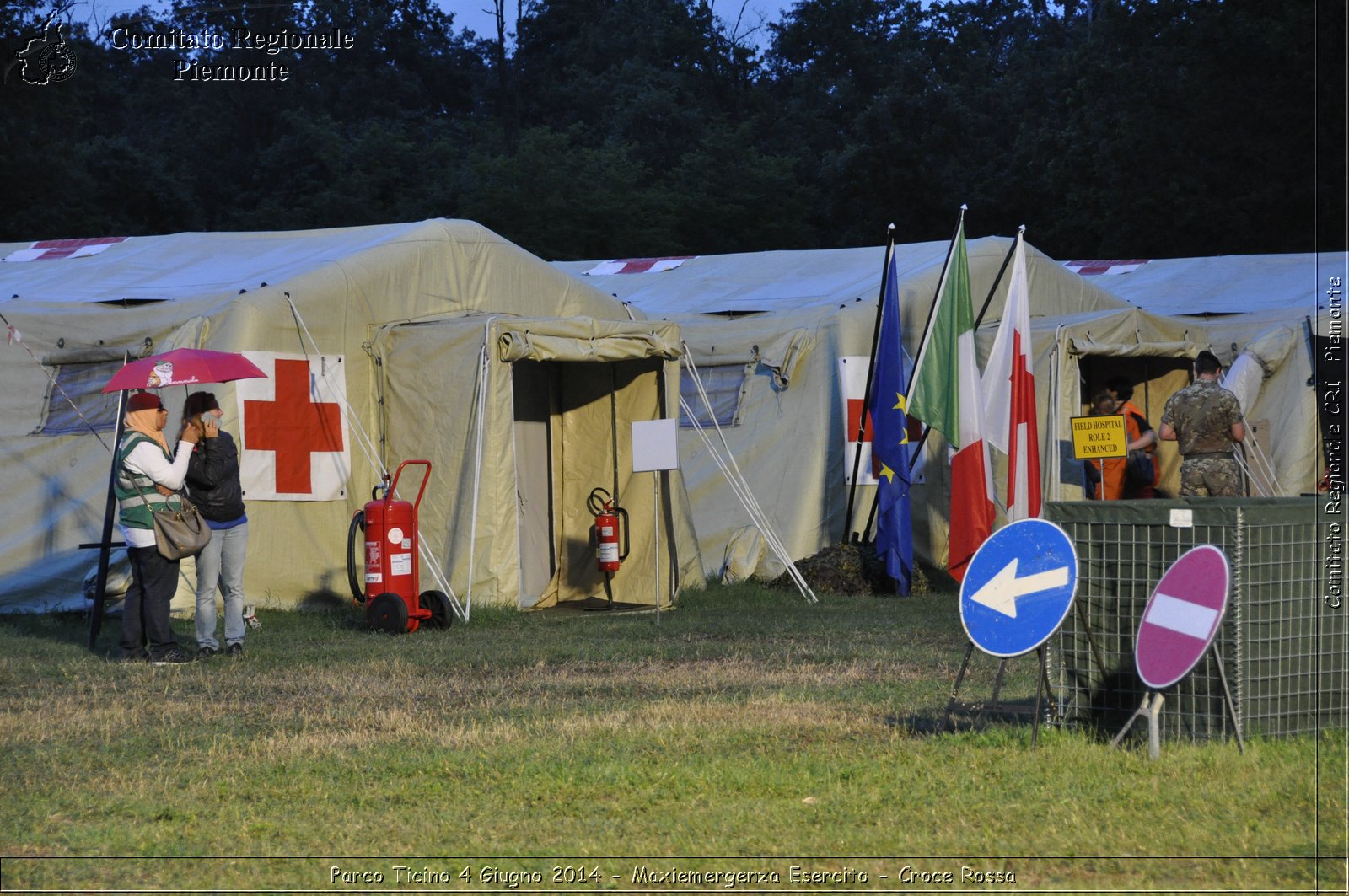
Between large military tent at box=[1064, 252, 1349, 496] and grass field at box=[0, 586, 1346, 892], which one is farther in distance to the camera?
large military tent at box=[1064, 252, 1349, 496]

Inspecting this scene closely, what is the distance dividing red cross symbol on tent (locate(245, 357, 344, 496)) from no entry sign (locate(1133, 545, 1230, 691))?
797cm

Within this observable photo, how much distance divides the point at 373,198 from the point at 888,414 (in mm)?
23475

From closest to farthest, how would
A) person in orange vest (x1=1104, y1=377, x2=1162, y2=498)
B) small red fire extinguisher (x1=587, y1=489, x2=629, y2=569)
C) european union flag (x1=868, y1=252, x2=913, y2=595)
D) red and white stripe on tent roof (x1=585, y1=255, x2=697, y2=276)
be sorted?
small red fire extinguisher (x1=587, y1=489, x2=629, y2=569) < person in orange vest (x1=1104, y1=377, x2=1162, y2=498) < european union flag (x1=868, y1=252, x2=913, y2=595) < red and white stripe on tent roof (x1=585, y1=255, x2=697, y2=276)

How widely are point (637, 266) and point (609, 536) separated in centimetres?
715

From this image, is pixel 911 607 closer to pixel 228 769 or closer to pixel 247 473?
pixel 247 473

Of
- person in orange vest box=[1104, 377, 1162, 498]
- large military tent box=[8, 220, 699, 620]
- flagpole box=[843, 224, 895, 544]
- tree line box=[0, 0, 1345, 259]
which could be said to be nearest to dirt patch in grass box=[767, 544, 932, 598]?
flagpole box=[843, 224, 895, 544]

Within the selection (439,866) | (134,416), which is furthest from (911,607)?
(439,866)

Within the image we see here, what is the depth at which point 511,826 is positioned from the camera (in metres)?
5.57

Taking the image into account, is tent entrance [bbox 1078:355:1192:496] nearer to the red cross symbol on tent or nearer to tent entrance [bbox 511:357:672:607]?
tent entrance [bbox 511:357:672:607]

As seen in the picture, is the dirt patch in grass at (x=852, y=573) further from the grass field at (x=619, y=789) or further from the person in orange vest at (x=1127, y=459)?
the grass field at (x=619, y=789)

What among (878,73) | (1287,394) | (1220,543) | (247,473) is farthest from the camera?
(878,73)

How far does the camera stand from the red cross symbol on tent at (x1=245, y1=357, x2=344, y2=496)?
12.5 m

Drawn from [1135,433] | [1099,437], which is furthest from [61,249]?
[1135,433]

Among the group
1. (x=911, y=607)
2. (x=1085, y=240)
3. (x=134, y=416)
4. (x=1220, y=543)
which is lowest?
(x=911, y=607)
